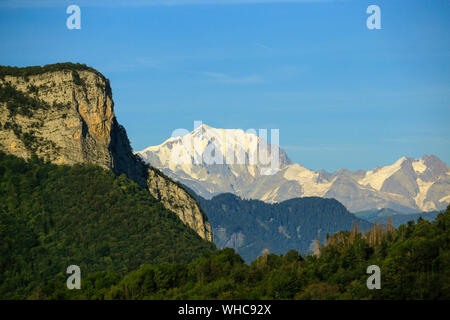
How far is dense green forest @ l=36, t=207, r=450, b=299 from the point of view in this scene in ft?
493

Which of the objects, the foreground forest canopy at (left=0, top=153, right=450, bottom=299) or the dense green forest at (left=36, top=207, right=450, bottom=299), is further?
the foreground forest canopy at (left=0, top=153, right=450, bottom=299)

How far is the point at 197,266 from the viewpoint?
6929 inches

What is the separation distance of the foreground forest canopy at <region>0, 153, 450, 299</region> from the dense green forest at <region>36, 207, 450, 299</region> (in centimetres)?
19

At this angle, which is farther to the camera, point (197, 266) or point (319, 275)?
point (197, 266)

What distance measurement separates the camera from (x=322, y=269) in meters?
166

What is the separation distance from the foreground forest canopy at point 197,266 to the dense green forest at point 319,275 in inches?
7.4

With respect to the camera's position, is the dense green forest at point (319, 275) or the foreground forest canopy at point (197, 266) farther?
the foreground forest canopy at point (197, 266)

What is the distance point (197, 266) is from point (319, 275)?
24.9 m

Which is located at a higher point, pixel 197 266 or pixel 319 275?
pixel 197 266

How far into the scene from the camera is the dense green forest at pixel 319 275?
15025 cm

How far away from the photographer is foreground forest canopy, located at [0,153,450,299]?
505 ft

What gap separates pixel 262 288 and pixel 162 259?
133ft
